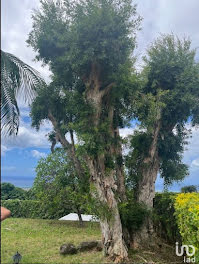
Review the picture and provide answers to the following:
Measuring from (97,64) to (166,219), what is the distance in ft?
17.8

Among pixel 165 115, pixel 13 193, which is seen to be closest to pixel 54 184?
pixel 13 193

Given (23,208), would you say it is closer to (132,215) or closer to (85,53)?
(132,215)

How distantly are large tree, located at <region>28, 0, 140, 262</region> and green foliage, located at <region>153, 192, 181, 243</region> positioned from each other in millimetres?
1962

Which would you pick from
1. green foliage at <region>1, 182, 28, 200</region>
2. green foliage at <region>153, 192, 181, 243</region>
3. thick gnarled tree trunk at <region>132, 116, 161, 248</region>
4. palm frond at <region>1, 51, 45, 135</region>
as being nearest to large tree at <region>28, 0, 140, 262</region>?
palm frond at <region>1, 51, 45, 135</region>

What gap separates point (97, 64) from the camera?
7.30 meters

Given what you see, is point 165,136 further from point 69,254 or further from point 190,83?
point 69,254

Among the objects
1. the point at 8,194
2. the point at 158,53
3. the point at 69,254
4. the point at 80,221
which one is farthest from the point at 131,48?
the point at 8,194

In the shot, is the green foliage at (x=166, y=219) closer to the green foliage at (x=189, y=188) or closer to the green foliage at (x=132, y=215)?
the green foliage at (x=132, y=215)

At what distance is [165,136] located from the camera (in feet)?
29.5

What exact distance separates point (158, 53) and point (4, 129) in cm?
571

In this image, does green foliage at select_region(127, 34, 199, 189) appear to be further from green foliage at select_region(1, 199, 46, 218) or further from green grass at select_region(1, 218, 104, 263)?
green foliage at select_region(1, 199, 46, 218)

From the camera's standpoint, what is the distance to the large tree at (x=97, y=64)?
6.82m

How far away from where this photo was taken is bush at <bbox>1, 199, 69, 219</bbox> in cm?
1486

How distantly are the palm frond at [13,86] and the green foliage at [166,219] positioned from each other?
5.23 meters
